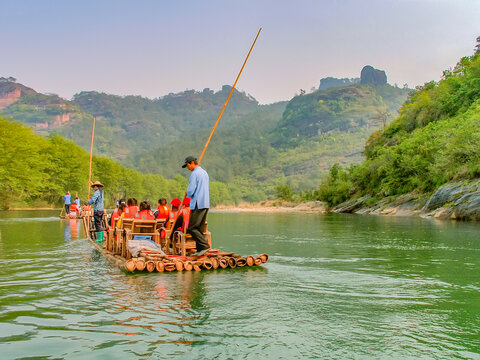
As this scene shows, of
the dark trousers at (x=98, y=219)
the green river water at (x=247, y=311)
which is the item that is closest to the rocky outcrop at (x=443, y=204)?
the green river water at (x=247, y=311)

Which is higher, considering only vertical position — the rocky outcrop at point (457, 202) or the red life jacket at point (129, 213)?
the rocky outcrop at point (457, 202)

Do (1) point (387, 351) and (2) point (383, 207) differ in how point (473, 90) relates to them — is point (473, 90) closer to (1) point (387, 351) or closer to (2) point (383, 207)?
(2) point (383, 207)

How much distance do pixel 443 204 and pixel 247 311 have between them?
37.4 m

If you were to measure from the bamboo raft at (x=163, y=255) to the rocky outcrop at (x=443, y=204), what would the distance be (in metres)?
27.6

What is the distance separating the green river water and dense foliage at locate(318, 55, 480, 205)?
104 ft

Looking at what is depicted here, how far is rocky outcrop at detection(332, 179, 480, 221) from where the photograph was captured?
33750 millimetres

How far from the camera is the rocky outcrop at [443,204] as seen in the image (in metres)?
33.8

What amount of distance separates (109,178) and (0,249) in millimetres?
80689

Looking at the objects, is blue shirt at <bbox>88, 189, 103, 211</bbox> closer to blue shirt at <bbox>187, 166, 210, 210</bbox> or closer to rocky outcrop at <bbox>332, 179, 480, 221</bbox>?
blue shirt at <bbox>187, 166, 210, 210</bbox>

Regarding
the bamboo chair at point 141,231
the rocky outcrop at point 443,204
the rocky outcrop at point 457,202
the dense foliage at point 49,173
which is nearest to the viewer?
the bamboo chair at point 141,231

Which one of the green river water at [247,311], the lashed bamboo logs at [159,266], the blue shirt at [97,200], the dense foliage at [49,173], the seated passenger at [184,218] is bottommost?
the green river water at [247,311]

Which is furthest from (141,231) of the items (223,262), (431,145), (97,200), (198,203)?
(431,145)

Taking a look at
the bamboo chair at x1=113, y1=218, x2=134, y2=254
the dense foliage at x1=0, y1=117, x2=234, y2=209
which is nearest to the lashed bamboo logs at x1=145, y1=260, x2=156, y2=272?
the bamboo chair at x1=113, y1=218, x2=134, y2=254

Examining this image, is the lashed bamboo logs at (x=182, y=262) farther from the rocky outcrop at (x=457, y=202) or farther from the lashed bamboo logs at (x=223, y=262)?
the rocky outcrop at (x=457, y=202)
